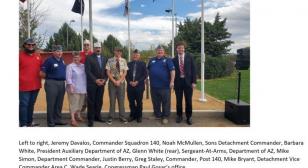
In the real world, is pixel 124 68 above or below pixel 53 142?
above

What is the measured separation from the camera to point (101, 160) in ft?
13.4

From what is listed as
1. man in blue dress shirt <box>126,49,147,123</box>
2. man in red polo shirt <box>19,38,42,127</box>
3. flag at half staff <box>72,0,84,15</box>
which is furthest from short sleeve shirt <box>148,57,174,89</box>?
flag at half staff <box>72,0,84,15</box>

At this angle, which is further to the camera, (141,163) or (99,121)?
(99,121)

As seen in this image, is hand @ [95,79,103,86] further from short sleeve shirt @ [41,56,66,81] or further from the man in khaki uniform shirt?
short sleeve shirt @ [41,56,66,81]

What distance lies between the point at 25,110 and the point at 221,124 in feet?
10.9

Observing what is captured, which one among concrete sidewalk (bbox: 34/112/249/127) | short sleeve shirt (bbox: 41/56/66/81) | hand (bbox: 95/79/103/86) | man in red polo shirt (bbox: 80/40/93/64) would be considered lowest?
concrete sidewalk (bbox: 34/112/249/127)

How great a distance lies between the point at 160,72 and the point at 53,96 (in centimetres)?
189

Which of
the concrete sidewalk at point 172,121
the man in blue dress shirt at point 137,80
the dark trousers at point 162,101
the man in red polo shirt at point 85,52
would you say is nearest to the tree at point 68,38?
the concrete sidewalk at point 172,121

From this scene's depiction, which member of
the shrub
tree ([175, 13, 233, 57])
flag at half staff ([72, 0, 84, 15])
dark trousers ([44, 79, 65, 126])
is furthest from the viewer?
tree ([175, 13, 233, 57])

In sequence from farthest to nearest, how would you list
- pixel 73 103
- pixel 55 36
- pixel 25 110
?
pixel 55 36, pixel 73 103, pixel 25 110

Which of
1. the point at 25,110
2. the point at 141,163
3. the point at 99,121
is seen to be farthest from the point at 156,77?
the point at 141,163

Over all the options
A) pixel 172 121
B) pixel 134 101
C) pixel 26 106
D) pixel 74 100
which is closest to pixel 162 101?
pixel 172 121

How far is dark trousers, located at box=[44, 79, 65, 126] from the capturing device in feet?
20.1

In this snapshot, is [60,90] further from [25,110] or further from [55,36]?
[55,36]
